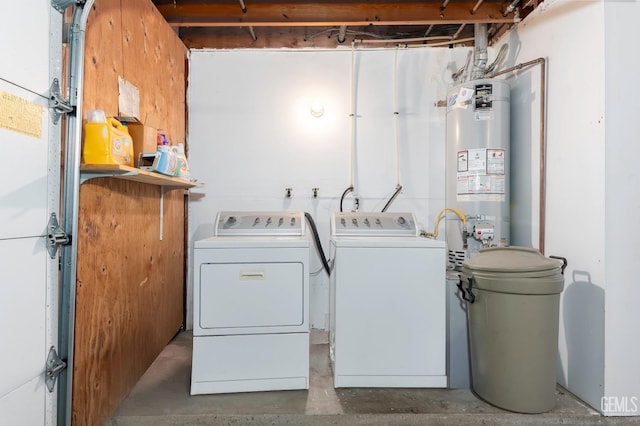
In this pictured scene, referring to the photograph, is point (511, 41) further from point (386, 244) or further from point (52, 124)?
point (52, 124)

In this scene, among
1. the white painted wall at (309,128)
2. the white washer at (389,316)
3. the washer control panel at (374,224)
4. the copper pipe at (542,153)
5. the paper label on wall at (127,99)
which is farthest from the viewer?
the white painted wall at (309,128)

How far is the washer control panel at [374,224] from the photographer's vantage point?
2150 mm

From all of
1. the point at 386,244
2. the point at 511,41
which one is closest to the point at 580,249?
the point at 386,244

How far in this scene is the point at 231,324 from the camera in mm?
1758

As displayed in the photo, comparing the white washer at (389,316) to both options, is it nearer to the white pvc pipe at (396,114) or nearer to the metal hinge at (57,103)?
the white pvc pipe at (396,114)

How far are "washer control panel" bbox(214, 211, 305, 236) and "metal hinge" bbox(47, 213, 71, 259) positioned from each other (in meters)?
0.87

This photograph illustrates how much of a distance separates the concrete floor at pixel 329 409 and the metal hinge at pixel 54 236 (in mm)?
884

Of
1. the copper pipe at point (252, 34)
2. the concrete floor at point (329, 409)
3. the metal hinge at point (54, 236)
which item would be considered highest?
the copper pipe at point (252, 34)

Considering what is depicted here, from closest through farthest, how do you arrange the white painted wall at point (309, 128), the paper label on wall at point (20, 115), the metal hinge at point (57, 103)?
the paper label on wall at point (20, 115), the metal hinge at point (57, 103), the white painted wall at point (309, 128)

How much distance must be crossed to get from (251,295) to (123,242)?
0.75 metres

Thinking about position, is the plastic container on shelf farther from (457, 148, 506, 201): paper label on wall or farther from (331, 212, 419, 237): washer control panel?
(457, 148, 506, 201): paper label on wall

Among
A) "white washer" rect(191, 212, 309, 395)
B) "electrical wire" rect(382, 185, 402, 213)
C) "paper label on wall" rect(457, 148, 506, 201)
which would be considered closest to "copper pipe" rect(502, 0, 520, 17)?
"paper label on wall" rect(457, 148, 506, 201)

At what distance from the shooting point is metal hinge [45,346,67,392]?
132 cm

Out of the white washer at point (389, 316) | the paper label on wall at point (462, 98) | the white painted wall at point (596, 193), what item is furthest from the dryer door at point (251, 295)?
the paper label on wall at point (462, 98)
